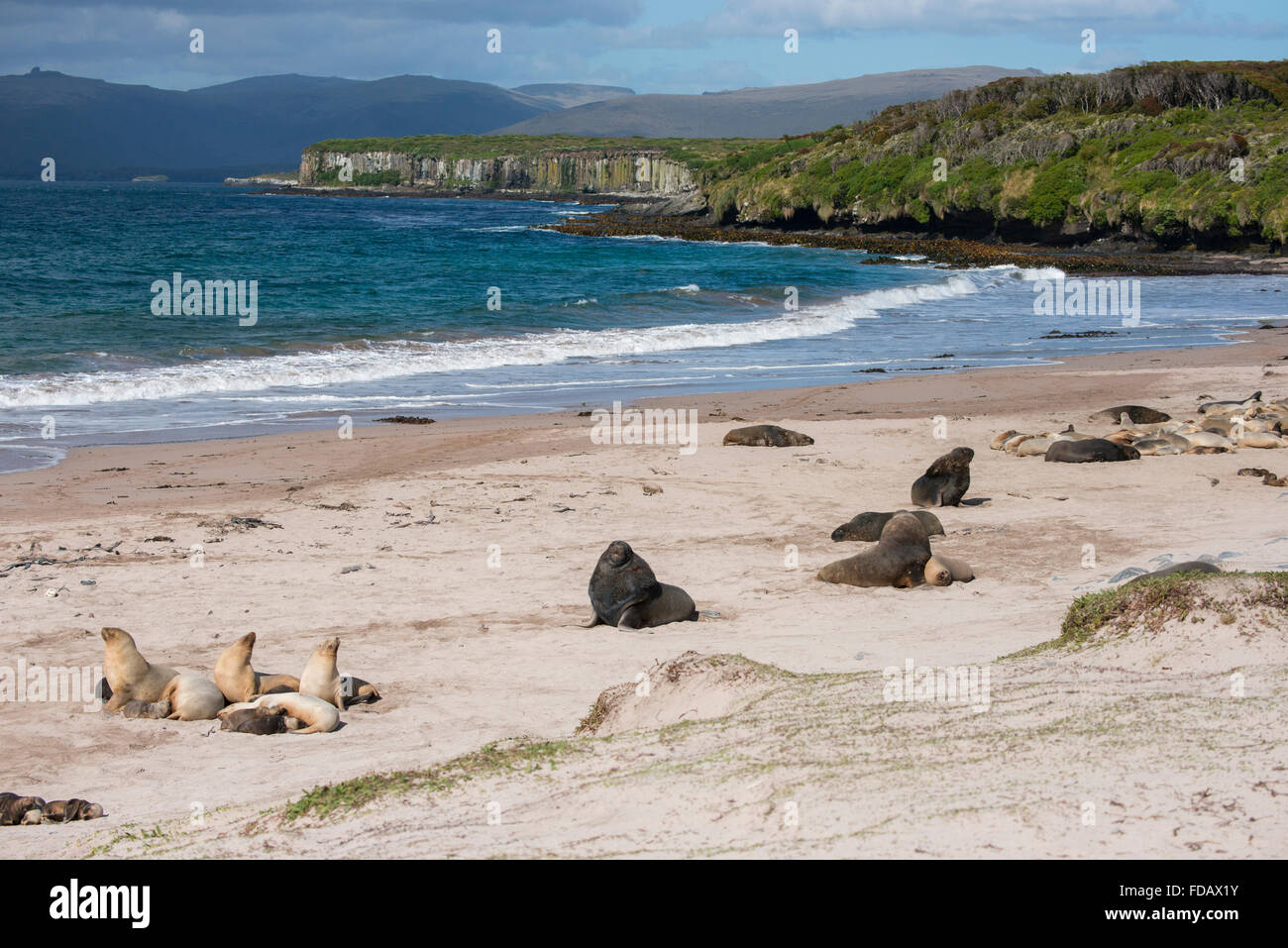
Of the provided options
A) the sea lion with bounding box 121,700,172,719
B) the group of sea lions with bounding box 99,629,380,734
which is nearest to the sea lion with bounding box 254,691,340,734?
the group of sea lions with bounding box 99,629,380,734

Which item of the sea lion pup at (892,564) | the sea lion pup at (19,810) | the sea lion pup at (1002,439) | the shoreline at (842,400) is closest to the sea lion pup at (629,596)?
the sea lion pup at (892,564)

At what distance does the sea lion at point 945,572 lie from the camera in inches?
319

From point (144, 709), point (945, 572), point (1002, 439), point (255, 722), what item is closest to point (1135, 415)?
point (1002, 439)

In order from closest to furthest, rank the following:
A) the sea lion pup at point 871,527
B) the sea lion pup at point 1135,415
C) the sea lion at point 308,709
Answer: the sea lion at point 308,709 → the sea lion pup at point 871,527 → the sea lion pup at point 1135,415

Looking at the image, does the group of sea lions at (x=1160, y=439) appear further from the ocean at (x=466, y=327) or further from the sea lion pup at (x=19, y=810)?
the sea lion pup at (x=19, y=810)

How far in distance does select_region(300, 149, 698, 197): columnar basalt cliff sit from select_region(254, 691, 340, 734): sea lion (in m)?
103

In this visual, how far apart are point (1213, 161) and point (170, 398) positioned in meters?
44.5

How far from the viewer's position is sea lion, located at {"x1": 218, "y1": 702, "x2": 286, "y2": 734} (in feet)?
19.2

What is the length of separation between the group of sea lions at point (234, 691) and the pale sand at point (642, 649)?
12cm

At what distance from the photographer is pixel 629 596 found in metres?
7.41

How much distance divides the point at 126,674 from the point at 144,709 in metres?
0.21
